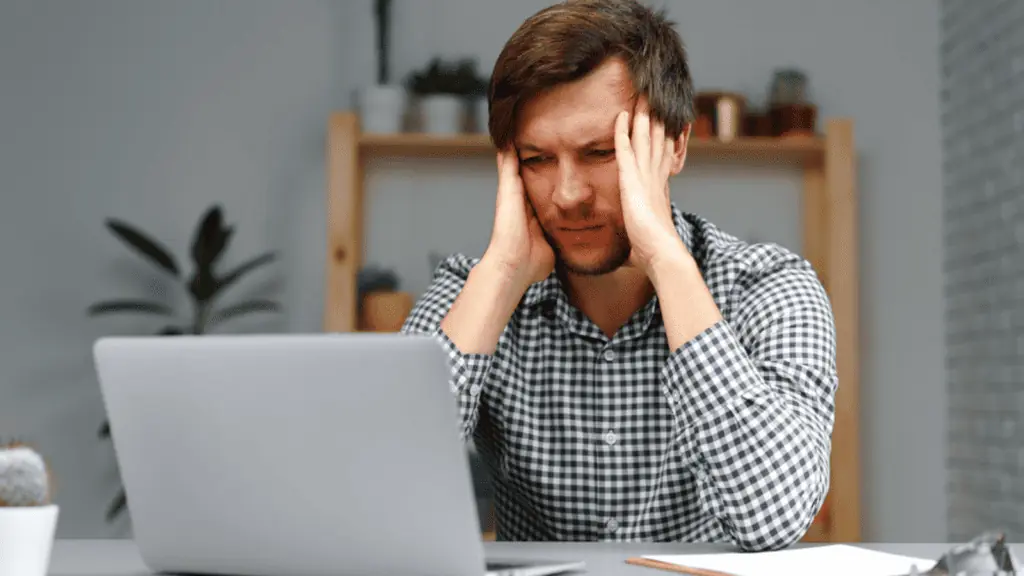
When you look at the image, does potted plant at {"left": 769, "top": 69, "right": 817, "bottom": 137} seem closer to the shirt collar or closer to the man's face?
the shirt collar

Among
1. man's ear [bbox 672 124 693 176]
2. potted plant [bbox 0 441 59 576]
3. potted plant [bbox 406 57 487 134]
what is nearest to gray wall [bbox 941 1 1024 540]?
potted plant [bbox 406 57 487 134]

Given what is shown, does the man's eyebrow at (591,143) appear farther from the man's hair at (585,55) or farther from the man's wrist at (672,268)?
the man's wrist at (672,268)

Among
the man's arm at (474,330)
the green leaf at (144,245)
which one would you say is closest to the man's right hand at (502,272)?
the man's arm at (474,330)

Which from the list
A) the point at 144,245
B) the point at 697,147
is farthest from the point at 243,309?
the point at 697,147

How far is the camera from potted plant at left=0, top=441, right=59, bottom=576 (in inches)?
30.2

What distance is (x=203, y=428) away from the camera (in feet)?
2.60

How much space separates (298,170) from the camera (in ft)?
11.2

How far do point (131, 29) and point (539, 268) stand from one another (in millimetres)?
2481

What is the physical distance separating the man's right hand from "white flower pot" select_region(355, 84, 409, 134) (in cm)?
173

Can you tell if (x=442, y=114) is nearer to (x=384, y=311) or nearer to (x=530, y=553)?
Result: (x=384, y=311)

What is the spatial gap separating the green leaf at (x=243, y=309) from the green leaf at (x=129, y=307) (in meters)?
0.15

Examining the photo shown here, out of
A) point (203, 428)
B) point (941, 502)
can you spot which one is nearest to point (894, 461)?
point (941, 502)

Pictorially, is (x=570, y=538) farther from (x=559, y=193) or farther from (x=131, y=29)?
(x=131, y=29)

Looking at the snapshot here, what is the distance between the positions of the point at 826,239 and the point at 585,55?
2.03 meters
